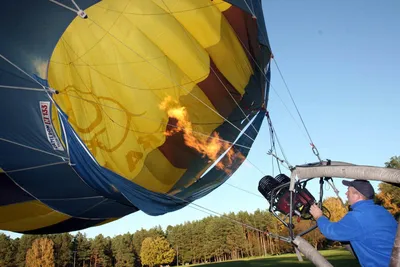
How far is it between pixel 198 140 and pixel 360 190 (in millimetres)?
3485

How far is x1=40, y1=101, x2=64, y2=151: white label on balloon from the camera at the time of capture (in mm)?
4383

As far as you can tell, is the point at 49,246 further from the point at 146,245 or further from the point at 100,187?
the point at 100,187

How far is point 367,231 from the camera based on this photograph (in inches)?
78.2

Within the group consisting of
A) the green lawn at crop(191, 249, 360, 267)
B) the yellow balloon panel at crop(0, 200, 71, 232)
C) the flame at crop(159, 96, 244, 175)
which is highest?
the flame at crop(159, 96, 244, 175)

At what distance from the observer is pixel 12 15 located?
388 centimetres

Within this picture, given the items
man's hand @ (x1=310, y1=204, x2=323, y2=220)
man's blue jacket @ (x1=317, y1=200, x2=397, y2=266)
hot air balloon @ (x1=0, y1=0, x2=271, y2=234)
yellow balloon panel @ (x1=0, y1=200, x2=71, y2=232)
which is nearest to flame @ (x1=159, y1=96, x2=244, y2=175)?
hot air balloon @ (x1=0, y1=0, x2=271, y2=234)

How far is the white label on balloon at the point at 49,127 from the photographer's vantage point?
438cm

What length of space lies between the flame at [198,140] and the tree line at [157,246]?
47.5m

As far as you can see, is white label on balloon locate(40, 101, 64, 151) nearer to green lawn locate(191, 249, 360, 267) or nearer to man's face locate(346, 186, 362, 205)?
man's face locate(346, 186, 362, 205)

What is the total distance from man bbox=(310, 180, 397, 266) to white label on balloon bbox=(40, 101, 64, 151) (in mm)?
3627

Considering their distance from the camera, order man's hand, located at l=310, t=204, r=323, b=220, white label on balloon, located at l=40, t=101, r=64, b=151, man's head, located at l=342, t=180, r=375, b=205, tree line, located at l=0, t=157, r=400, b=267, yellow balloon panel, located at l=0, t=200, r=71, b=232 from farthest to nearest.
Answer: tree line, located at l=0, t=157, r=400, b=267 < yellow balloon panel, located at l=0, t=200, r=71, b=232 < white label on balloon, located at l=40, t=101, r=64, b=151 < man's hand, located at l=310, t=204, r=323, b=220 < man's head, located at l=342, t=180, r=375, b=205

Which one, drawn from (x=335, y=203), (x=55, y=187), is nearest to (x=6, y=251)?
(x=335, y=203)

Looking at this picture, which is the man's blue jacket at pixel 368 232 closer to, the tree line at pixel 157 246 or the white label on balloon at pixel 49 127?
A: the white label on balloon at pixel 49 127

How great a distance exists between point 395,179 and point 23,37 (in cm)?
401
